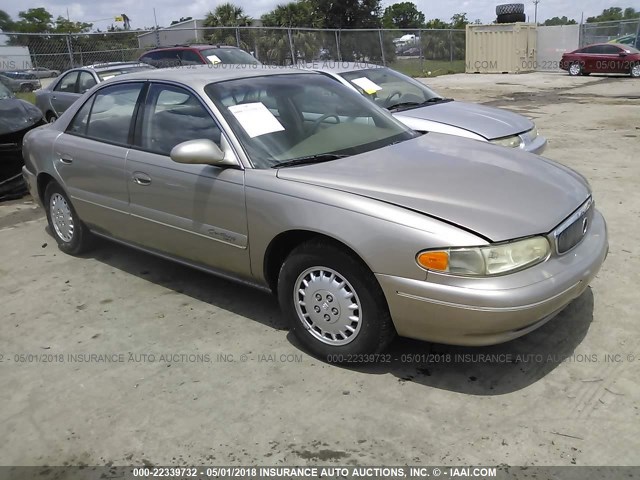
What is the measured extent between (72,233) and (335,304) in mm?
2964

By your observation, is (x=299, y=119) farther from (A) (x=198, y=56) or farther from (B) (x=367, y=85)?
(A) (x=198, y=56)

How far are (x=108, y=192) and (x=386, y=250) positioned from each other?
8.11 feet

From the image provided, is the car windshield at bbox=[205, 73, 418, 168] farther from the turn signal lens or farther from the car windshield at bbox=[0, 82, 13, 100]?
the car windshield at bbox=[0, 82, 13, 100]

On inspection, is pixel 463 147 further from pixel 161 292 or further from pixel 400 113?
pixel 400 113

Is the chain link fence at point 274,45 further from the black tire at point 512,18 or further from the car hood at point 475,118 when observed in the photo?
the car hood at point 475,118

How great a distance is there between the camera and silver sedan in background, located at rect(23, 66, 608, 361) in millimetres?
2893

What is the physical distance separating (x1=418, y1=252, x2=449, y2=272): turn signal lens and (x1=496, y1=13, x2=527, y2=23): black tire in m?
31.7

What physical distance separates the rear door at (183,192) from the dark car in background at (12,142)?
385 centimetres

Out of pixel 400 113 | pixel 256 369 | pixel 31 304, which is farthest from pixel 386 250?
pixel 400 113

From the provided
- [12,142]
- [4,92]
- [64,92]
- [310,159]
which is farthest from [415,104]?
[64,92]

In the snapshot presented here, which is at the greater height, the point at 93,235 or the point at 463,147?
the point at 463,147

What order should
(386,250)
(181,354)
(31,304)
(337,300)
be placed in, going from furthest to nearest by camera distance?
(31,304) < (181,354) < (337,300) < (386,250)

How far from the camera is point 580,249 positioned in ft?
10.8

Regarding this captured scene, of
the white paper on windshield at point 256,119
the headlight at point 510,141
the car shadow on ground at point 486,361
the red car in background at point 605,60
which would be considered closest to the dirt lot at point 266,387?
the car shadow on ground at point 486,361
